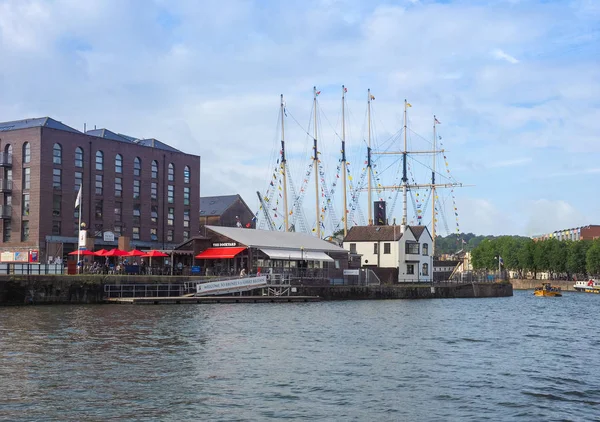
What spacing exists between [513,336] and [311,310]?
20993mm

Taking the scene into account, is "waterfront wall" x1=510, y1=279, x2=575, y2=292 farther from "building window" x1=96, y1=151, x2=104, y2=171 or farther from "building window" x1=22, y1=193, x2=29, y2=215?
"building window" x1=22, y1=193, x2=29, y2=215

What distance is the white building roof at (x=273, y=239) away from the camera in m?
83.6

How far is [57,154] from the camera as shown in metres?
85.4

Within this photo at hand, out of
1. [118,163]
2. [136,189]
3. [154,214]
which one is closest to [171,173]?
[154,214]

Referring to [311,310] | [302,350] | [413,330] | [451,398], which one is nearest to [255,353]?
[302,350]

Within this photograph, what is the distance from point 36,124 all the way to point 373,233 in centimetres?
4552

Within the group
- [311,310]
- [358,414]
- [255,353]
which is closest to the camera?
[358,414]

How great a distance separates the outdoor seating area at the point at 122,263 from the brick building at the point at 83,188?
A: 4.99 m

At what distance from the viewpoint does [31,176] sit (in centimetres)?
8419

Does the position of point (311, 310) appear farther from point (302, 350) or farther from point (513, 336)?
point (302, 350)

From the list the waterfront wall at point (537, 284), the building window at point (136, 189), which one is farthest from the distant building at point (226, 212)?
the waterfront wall at point (537, 284)

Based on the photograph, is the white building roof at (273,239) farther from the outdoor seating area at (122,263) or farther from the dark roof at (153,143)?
the dark roof at (153,143)

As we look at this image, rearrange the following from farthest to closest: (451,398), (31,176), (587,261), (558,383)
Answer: (587,261), (31,176), (558,383), (451,398)

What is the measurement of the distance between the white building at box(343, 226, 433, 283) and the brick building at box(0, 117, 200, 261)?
24.3 meters
